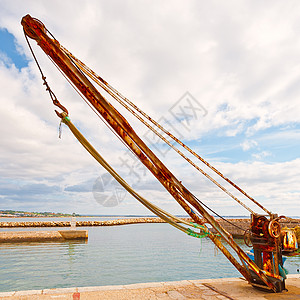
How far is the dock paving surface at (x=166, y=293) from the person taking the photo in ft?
21.1

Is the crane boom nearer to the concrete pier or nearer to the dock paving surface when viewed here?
the dock paving surface

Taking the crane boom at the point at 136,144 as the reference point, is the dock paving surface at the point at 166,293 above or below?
below

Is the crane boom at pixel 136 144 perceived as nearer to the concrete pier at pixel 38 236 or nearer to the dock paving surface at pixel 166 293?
the dock paving surface at pixel 166 293

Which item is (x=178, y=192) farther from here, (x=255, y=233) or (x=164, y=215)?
(x=255, y=233)

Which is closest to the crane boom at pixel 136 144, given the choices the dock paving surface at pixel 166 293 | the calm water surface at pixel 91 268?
the dock paving surface at pixel 166 293

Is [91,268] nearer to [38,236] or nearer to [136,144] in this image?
[136,144]

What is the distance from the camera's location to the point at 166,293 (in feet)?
22.2

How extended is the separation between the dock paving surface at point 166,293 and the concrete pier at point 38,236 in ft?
68.4

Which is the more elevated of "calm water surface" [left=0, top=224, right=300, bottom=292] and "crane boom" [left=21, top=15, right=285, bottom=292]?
"crane boom" [left=21, top=15, right=285, bottom=292]

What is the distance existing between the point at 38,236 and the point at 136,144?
943 inches

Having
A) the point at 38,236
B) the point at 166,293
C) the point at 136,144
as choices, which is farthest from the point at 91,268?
the point at 38,236

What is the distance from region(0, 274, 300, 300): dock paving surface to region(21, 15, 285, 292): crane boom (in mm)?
441

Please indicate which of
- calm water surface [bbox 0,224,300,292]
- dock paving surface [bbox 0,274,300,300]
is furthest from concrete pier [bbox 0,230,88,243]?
dock paving surface [bbox 0,274,300,300]

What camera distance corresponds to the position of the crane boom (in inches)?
220
